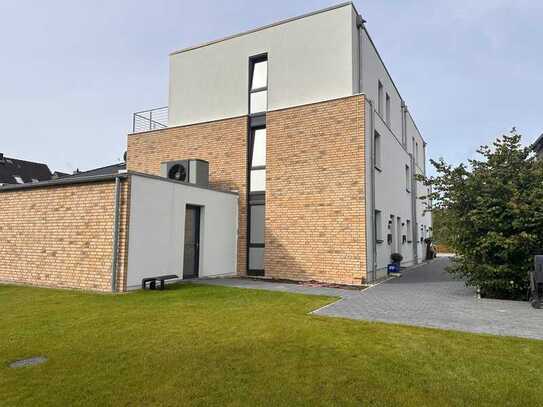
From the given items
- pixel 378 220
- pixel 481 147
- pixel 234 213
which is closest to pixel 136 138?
pixel 234 213

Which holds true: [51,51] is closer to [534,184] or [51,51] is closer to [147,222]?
[147,222]

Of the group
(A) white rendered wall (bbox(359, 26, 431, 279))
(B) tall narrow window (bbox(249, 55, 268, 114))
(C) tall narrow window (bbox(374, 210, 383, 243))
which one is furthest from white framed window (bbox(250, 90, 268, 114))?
(C) tall narrow window (bbox(374, 210, 383, 243))

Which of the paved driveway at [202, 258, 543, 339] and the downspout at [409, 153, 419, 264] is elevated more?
the downspout at [409, 153, 419, 264]

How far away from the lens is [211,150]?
1473cm

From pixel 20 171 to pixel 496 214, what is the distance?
46580 mm

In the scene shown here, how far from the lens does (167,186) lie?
35.2 feet

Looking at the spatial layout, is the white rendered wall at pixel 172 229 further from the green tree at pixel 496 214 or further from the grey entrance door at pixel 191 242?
the green tree at pixel 496 214

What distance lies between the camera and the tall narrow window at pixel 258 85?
14.1m

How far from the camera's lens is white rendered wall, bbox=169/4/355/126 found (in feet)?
41.6

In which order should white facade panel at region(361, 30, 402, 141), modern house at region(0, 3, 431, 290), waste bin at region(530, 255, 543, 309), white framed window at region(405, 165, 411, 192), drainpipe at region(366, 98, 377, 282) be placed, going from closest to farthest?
1. waste bin at region(530, 255, 543, 309)
2. modern house at region(0, 3, 431, 290)
3. drainpipe at region(366, 98, 377, 282)
4. white facade panel at region(361, 30, 402, 141)
5. white framed window at region(405, 165, 411, 192)

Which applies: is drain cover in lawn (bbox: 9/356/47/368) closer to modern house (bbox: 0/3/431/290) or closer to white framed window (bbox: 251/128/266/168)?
modern house (bbox: 0/3/431/290)

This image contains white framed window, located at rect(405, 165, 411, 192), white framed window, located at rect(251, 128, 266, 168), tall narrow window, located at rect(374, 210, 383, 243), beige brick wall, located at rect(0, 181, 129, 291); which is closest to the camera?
beige brick wall, located at rect(0, 181, 129, 291)

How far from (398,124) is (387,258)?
7927mm

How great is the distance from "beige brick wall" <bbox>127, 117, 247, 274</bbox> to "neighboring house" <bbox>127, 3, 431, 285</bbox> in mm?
44
